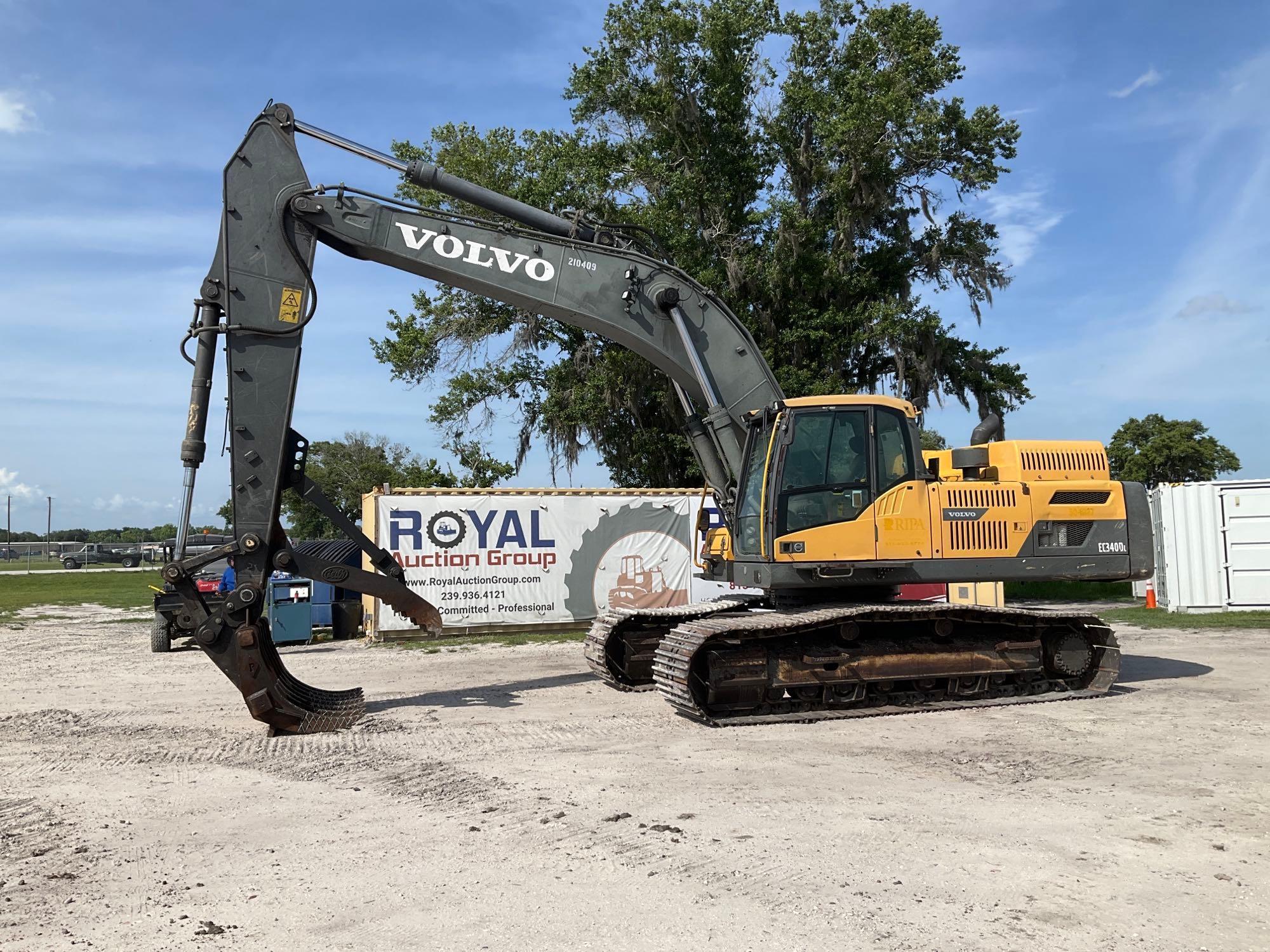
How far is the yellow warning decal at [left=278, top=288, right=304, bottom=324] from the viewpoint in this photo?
873 centimetres

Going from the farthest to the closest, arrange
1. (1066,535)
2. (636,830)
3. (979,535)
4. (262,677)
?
(1066,535)
(979,535)
(262,677)
(636,830)

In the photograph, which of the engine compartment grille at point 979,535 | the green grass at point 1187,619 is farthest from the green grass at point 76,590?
the green grass at point 1187,619

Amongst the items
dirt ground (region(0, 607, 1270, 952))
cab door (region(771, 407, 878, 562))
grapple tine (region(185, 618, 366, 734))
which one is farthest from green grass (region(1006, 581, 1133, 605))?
grapple tine (region(185, 618, 366, 734))

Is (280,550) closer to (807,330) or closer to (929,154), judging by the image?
(807,330)

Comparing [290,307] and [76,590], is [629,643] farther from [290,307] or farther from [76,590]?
[76,590]

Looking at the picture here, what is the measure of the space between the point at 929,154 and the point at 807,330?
5.96 m

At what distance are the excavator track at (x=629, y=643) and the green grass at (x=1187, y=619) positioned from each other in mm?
9255

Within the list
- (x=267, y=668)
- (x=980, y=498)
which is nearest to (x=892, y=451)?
(x=980, y=498)

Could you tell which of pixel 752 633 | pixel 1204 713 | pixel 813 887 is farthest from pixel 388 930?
pixel 1204 713

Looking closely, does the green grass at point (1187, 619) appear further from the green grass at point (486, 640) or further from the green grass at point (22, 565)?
the green grass at point (22, 565)

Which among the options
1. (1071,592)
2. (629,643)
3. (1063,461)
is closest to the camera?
(1063,461)

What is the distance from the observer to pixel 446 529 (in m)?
17.3

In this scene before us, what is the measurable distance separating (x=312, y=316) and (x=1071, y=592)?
73.3 ft

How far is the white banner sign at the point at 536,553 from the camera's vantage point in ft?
56.2
